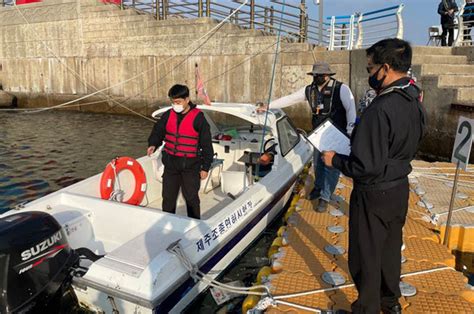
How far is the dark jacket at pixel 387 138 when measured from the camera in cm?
208

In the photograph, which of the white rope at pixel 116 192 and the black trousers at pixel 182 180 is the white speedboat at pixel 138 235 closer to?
the white rope at pixel 116 192

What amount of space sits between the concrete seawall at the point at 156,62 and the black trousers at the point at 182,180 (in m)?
7.05

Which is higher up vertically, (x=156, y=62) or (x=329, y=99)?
(x=156, y=62)

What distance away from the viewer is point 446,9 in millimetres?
11914

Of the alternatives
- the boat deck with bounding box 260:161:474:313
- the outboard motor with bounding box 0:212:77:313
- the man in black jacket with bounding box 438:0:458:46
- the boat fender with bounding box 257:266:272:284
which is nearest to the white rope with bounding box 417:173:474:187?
the boat deck with bounding box 260:161:474:313

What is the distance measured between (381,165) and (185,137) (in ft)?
8.04

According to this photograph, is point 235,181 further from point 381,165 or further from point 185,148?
point 381,165

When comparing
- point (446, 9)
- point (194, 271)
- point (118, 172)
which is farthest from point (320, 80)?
point (446, 9)

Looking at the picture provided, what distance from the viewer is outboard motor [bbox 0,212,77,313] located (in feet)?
7.96

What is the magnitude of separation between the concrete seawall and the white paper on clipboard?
688cm

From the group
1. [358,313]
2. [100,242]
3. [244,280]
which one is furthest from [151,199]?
[358,313]

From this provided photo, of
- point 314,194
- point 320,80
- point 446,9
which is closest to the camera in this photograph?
point 320,80

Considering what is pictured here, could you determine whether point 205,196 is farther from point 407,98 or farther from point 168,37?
point 168,37

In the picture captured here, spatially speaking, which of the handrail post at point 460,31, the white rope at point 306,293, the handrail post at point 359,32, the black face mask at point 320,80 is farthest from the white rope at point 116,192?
the handrail post at point 460,31
